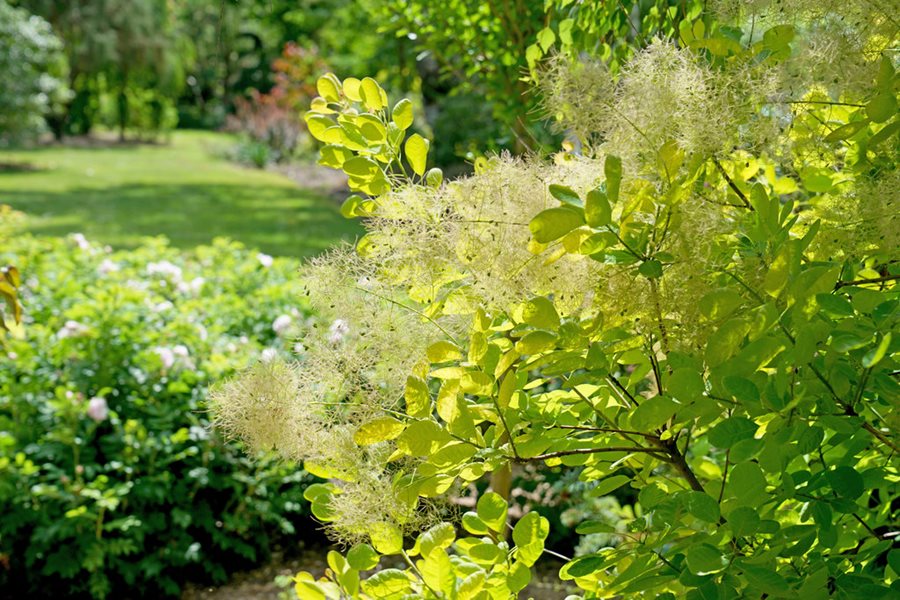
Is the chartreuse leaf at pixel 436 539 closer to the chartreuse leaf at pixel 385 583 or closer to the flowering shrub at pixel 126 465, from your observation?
the chartreuse leaf at pixel 385 583

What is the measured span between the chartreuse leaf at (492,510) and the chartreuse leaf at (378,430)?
0.14 meters

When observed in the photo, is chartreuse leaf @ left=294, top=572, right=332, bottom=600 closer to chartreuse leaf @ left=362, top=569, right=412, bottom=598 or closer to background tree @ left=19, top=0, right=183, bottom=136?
chartreuse leaf @ left=362, top=569, right=412, bottom=598

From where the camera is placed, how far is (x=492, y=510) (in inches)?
43.5

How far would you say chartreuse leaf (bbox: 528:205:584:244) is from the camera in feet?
3.00

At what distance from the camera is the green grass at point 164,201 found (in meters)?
10.9

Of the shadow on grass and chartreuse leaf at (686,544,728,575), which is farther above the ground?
chartreuse leaf at (686,544,728,575)

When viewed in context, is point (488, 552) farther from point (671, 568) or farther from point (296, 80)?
point (296, 80)

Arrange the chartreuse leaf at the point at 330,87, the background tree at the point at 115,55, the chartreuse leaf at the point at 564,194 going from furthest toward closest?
1. the background tree at the point at 115,55
2. the chartreuse leaf at the point at 330,87
3. the chartreuse leaf at the point at 564,194

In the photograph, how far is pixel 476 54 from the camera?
295 cm

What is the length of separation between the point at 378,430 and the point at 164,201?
44.3 ft

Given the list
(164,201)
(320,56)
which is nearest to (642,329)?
(164,201)

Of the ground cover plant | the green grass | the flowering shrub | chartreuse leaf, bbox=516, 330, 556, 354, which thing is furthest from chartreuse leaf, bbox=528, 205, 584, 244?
the green grass

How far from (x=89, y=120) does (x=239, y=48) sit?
14.8 meters

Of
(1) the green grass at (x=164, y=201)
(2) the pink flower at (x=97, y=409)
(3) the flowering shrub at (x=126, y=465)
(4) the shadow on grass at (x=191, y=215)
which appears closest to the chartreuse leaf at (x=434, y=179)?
(3) the flowering shrub at (x=126, y=465)
